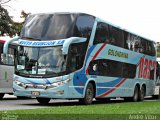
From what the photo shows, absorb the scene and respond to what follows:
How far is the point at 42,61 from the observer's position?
18.9 m

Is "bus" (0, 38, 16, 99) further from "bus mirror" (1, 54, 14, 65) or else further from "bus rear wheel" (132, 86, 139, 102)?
"bus rear wheel" (132, 86, 139, 102)

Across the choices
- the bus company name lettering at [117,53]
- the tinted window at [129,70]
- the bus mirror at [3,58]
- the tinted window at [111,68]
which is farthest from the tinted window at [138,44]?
the bus mirror at [3,58]

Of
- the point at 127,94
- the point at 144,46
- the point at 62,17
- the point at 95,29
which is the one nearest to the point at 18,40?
the point at 62,17

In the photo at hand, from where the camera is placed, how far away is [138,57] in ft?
88.9

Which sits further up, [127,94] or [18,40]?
[18,40]

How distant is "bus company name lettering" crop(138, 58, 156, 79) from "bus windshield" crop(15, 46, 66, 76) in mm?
9941

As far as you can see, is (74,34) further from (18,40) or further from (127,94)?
(127,94)

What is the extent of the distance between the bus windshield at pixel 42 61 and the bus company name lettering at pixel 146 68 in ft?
32.6

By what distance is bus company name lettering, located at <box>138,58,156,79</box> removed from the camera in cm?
2805

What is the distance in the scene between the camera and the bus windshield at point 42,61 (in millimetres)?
18734

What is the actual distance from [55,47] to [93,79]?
2878 millimetres

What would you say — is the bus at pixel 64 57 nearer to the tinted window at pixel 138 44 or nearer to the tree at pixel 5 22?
the tinted window at pixel 138 44

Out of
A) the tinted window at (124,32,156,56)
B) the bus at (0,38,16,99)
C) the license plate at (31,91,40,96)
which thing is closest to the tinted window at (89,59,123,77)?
the tinted window at (124,32,156,56)

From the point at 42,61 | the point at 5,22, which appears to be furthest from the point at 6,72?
the point at 5,22
